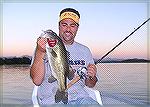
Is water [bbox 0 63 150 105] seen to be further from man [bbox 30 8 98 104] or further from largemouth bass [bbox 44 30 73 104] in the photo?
largemouth bass [bbox 44 30 73 104]

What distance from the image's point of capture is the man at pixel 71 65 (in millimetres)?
3377

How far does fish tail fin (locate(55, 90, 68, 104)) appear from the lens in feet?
11.1

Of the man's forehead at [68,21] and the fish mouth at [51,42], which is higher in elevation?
the man's forehead at [68,21]

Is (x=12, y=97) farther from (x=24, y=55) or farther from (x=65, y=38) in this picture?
(x=65, y=38)

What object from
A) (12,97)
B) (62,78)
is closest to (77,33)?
(62,78)

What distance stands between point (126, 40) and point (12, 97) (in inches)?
49.3

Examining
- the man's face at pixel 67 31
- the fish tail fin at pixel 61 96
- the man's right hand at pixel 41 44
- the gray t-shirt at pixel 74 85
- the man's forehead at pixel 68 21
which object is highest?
the man's forehead at pixel 68 21

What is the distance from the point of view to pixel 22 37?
133 inches

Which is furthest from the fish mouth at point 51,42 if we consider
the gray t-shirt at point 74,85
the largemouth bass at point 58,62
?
the gray t-shirt at point 74,85

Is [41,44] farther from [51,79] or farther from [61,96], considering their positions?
[61,96]

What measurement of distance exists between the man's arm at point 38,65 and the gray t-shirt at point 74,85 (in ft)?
0.13

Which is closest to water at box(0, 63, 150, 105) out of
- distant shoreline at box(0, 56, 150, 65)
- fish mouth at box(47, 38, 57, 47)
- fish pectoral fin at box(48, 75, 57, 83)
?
distant shoreline at box(0, 56, 150, 65)

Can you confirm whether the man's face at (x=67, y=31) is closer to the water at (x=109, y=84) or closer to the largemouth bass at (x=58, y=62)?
the largemouth bass at (x=58, y=62)

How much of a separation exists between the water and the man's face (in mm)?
391
